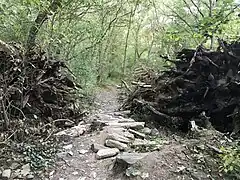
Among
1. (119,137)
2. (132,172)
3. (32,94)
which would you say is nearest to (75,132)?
(119,137)

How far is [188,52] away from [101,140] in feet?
10.7

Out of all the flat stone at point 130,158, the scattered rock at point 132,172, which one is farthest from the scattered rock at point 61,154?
the scattered rock at point 132,172

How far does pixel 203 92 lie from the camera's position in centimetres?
575

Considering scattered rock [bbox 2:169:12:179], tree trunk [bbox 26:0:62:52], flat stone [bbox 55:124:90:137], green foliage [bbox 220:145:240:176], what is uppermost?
tree trunk [bbox 26:0:62:52]

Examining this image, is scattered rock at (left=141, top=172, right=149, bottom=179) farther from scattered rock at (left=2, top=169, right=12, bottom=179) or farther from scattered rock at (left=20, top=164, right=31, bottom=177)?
scattered rock at (left=2, top=169, right=12, bottom=179)

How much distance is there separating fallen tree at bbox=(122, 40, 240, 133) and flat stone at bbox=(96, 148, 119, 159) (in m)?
1.95

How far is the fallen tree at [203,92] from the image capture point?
5.38 metres

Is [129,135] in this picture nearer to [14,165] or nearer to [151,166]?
[151,166]

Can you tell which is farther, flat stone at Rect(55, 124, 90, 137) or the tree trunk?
the tree trunk

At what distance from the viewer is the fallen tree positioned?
538 cm

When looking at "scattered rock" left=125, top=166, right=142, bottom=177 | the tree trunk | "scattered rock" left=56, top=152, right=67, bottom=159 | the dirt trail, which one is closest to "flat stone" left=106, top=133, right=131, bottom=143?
the dirt trail

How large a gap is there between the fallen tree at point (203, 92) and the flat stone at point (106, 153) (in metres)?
1.95

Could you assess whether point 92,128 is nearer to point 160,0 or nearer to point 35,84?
point 35,84

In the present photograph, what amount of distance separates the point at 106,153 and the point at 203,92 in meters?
2.93
